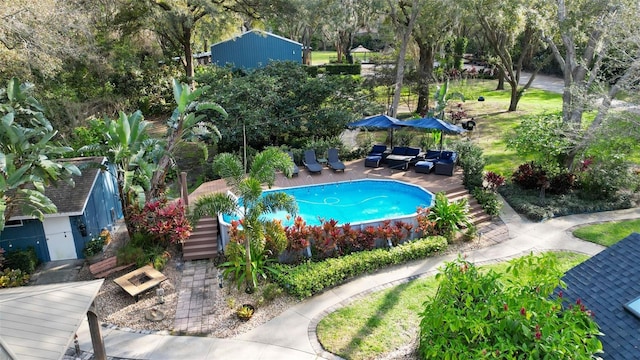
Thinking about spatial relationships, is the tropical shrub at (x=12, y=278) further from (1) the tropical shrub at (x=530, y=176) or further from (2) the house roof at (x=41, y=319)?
(1) the tropical shrub at (x=530, y=176)

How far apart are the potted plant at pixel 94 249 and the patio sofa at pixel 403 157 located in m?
13.6

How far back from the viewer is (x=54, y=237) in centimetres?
1520

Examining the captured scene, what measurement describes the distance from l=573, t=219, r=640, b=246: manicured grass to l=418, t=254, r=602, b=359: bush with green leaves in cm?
880

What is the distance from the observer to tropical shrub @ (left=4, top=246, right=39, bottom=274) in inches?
559

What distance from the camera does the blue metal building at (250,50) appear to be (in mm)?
37406

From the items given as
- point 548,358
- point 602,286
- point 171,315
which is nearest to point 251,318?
point 171,315

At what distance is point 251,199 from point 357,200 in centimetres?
872

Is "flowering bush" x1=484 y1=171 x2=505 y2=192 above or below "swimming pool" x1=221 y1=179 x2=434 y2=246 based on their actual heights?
above

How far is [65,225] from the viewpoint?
49.6ft

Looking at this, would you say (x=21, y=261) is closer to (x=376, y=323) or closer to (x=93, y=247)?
(x=93, y=247)

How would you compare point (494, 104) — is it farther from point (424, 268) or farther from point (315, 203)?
point (424, 268)

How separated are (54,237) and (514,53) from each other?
47.8 meters

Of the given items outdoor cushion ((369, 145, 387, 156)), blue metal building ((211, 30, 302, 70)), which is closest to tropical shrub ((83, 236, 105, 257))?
outdoor cushion ((369, 145, 387, 156))

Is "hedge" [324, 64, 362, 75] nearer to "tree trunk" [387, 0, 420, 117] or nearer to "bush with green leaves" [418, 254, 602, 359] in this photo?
"tree trunk" [387, 0, 420, 117]
